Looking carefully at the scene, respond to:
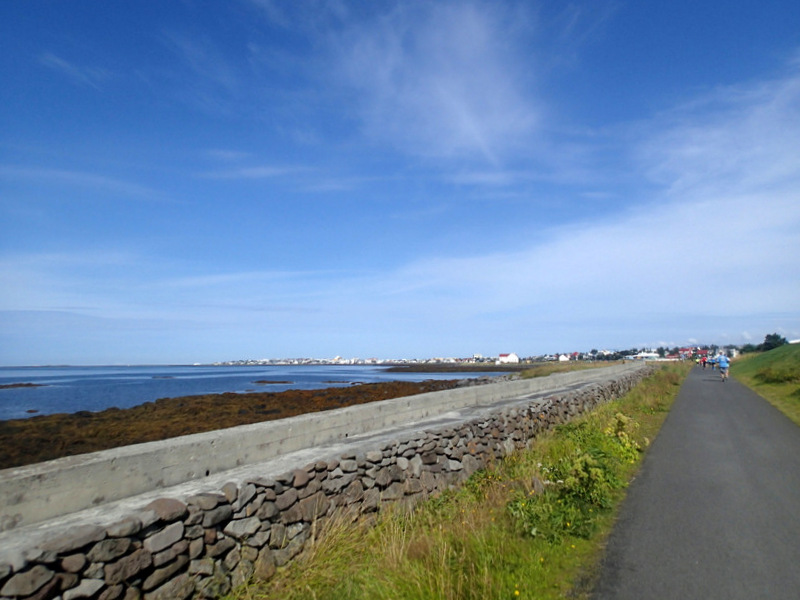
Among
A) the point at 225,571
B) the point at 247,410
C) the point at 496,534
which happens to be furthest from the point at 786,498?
the point at 247,410

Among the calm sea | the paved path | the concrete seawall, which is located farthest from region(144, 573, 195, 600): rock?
the calm sea

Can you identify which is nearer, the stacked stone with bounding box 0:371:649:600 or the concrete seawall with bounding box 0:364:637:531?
the stacked stone with bounding box 0:371:649:600

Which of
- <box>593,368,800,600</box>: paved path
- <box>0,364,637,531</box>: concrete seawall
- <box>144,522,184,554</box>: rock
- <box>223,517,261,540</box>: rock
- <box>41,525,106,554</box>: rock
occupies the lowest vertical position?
<box>593,368,800,600</box>: paved path

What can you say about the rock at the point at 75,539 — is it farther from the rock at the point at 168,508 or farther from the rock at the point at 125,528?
the rock at the point at 168,508

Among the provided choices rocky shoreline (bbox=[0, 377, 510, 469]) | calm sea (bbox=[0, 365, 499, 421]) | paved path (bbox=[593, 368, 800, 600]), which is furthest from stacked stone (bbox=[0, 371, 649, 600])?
calm sea (bbox=[0, 365, 499, 421])

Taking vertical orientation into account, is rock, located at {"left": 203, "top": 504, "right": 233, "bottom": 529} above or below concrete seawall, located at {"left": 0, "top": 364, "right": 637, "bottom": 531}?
below

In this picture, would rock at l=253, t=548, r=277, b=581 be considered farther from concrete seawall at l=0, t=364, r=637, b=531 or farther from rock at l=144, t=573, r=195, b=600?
concrete seawall at l=0, t=364, r=637, b=531

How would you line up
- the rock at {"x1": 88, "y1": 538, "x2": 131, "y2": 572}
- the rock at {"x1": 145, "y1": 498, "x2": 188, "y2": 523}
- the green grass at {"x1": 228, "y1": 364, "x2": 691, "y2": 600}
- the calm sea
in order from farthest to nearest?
the calm sea < the green grass at {"x1": 228, "y1": 364, "x2": 691, "y2": 600} < the rock at {"x1": 145, "y1": 498, "x2": 188, "y2": 523} < the rock at {"x1": 88, "y1": 538, "x2": 131, "y2": 572}

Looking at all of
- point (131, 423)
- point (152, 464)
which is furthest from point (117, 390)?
point (152, 464)

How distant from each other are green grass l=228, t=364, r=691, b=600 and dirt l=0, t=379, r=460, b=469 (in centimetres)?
1203

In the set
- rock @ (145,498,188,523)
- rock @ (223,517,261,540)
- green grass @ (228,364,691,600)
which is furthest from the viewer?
rock @ (223,517,261,540)

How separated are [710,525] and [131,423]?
20.1 meters

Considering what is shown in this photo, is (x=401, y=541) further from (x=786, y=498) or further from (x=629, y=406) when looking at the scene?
A: (x=629, y=406)

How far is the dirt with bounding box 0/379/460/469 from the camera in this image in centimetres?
1606
